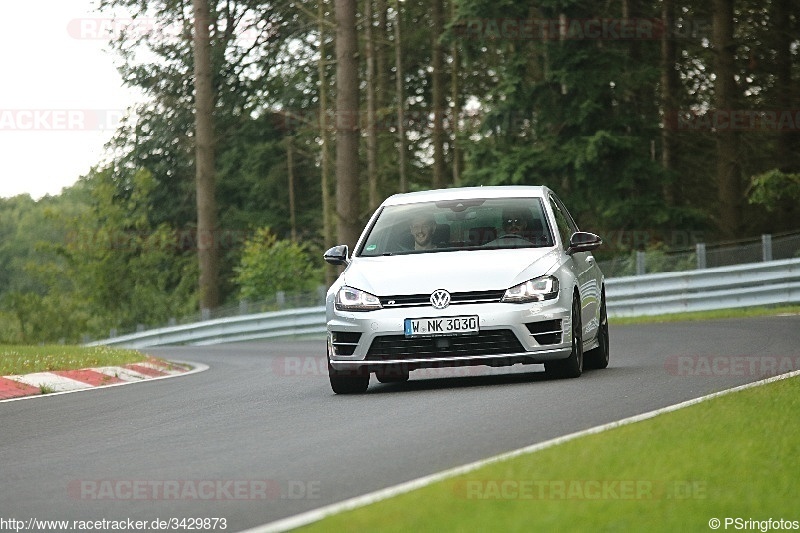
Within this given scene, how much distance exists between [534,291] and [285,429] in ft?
10.9

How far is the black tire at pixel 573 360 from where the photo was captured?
12414mm

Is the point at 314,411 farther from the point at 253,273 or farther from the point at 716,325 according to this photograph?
the point at 253,273

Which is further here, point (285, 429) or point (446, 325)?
point (446, 325)

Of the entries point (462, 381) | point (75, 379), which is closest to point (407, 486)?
point (462, 381)

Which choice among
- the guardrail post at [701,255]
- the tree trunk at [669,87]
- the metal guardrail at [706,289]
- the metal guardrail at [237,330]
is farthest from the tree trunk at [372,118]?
the guardrail post at [701,255]

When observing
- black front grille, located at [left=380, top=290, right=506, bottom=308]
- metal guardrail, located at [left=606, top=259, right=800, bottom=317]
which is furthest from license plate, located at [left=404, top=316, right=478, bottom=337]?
metal guardrail, located at [left=606, top=259, right=800, bottom=317]

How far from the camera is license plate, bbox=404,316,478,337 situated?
11.9 m

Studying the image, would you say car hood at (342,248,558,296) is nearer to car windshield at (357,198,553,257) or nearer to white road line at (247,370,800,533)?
car windshield at (357,198,553,257)

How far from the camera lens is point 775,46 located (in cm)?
4119

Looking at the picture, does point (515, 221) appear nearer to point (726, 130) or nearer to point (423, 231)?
point (423, 231)

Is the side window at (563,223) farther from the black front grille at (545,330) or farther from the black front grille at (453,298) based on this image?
A: the black front grille at (453,298)

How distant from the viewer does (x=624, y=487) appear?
20.1ft

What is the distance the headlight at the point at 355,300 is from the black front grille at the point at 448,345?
29cm

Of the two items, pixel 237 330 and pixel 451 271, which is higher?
pixel 451 271
